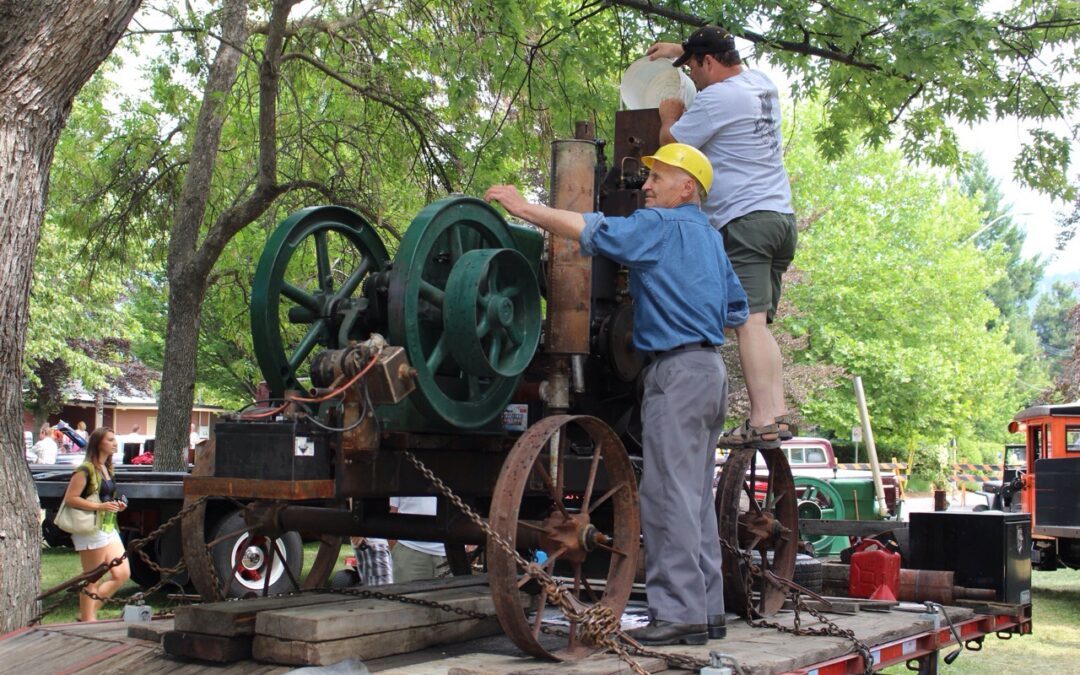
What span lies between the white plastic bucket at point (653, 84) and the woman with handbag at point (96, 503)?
4.68 m

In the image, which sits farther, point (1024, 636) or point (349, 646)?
point (1024, 636)

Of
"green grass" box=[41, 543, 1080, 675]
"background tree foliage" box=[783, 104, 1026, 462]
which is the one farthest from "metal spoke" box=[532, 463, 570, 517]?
"background tree foliage" box=[783, 104, 1026, 462]

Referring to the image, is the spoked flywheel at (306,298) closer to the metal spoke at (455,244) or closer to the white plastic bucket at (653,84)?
the metal spoke at (455,244)

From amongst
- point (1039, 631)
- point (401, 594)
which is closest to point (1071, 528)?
point (1039, 631)

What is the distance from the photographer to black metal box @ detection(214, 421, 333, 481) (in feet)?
13.5

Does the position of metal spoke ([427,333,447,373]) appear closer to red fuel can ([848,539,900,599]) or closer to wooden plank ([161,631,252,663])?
wooden plank ([161,631,252,663])

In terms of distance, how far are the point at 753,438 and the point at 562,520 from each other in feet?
3.28

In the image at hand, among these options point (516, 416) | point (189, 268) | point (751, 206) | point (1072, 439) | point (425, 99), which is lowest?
point (516, 416)

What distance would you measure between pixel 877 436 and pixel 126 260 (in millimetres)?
24246

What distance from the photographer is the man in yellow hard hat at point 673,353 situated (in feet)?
14.7

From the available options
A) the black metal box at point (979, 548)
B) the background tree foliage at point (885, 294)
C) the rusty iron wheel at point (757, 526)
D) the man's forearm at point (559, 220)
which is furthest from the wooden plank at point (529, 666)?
the background tree foliage at point (885, 294)

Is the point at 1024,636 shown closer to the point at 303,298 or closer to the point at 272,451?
the point at 303,298

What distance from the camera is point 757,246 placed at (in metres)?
5.26

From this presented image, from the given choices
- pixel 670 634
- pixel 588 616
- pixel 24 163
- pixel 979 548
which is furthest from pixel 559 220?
pixel 979 548
